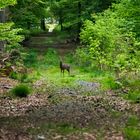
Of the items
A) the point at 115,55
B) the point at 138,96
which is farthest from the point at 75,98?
the point at 115,55

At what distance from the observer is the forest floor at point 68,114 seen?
9.87m

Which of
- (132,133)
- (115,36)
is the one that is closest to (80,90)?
(115,36)

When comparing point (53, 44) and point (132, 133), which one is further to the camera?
point (53, 44)

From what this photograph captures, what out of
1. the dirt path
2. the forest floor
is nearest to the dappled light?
the forest floor

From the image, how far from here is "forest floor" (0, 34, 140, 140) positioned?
32.4 ft

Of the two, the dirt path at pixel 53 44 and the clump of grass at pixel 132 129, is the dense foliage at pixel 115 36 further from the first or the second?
the dirt path at pixel 53 44

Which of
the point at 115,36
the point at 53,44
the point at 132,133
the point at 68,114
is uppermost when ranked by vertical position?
the point at 115,36

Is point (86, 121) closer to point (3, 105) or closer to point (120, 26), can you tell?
point (3, 105)

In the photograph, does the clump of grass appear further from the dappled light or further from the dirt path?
the dirt path

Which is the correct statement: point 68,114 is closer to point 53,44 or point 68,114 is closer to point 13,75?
point 13,75

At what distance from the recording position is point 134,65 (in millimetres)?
19031

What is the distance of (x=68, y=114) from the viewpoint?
1202cm

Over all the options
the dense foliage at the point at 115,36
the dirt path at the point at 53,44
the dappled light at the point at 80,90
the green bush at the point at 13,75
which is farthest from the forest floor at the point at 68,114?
the dirt path at the point at 53,44

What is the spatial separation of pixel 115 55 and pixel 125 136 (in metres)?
12.1
